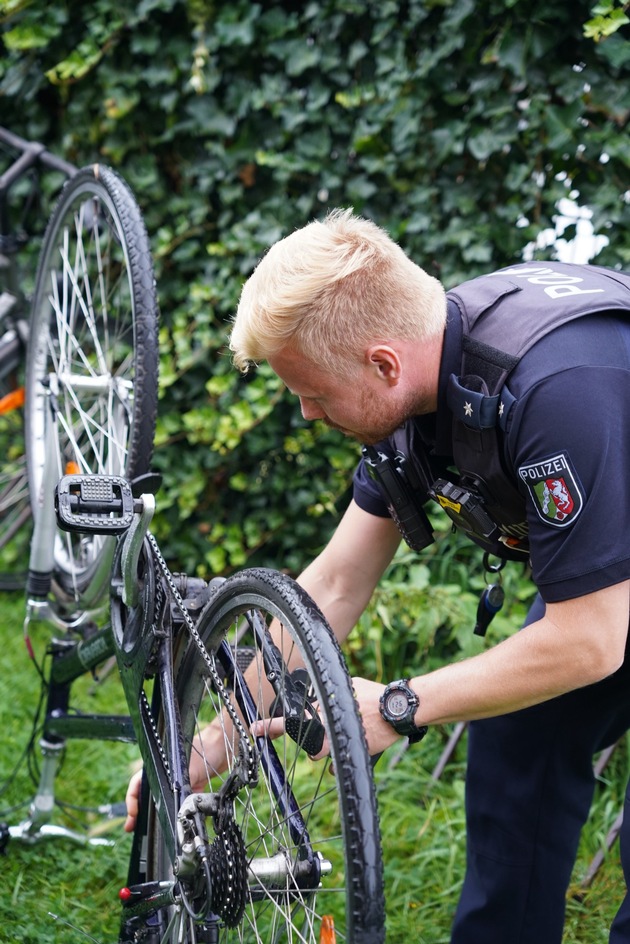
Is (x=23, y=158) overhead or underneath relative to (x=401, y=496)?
overhead

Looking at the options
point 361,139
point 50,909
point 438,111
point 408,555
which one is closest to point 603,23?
point 438,111

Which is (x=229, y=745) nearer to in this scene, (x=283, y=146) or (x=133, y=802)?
(x=133, y=802)

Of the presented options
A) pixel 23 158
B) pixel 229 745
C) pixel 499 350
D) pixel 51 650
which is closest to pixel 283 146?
pixel 23 158

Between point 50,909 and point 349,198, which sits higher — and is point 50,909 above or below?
below

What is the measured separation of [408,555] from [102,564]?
3.63 ft

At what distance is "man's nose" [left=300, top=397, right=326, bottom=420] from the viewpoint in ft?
5.56

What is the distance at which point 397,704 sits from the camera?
147 cm

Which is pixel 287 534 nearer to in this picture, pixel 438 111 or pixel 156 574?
pixel 438 111

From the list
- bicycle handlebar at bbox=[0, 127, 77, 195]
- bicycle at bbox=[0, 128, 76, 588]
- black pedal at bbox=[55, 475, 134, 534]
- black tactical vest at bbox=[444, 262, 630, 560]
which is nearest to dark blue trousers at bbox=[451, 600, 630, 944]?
black tactical vest at bbox=[444, 262, 630, 560]

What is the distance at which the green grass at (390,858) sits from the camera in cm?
234

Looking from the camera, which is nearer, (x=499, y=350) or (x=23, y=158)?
(x=499, y=350)

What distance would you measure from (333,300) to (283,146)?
6.78 feet

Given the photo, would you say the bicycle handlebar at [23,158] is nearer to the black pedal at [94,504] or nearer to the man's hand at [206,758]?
the black pedal at [94,504]

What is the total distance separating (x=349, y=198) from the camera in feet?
10.9
